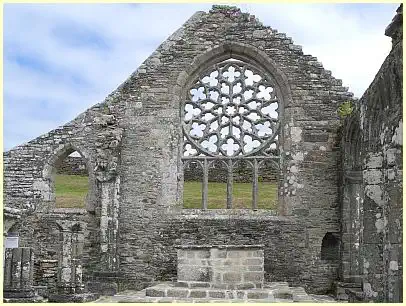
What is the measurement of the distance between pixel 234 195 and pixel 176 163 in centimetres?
724

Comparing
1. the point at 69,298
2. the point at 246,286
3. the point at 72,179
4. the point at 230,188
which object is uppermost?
the point at 72,179

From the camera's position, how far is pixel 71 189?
78.1ft

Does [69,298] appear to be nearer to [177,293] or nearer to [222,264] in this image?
[177,293]

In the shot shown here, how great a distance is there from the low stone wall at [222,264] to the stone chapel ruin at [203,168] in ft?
5.78

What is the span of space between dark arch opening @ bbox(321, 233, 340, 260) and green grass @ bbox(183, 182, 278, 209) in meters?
5.66

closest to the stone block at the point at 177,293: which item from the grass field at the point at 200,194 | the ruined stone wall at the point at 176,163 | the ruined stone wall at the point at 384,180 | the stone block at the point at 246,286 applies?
the stone block at the point at 246,286

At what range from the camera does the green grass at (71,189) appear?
73.0 feet

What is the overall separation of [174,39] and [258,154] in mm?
3002

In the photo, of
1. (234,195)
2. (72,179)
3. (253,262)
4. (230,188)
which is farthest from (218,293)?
(72,179)

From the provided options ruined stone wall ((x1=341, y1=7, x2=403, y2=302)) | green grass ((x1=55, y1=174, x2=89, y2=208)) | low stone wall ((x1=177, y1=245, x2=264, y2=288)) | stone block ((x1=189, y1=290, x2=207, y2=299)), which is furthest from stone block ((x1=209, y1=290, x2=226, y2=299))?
green grass ((x1=55, y1=174, x2=89, y2=208))

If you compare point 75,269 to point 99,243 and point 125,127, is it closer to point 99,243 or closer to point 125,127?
point 99,243

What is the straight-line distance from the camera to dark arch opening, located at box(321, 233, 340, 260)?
1349 cm

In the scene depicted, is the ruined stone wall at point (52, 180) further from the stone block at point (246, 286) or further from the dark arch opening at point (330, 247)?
the dark arch opening at point (330, 247)

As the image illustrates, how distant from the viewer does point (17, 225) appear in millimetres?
13641
